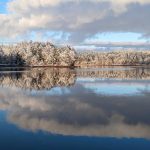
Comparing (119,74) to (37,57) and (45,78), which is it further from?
(37,57)

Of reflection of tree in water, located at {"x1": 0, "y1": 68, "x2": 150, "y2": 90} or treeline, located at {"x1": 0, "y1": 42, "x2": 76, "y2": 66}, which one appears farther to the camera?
treeline, located at {"x1": 0, "y1": 42, "x2": 76, "y2": 66}

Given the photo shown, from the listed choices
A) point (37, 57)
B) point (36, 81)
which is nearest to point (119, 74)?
point (36, 81)

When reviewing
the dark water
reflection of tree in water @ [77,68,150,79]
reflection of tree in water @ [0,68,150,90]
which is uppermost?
the dark water

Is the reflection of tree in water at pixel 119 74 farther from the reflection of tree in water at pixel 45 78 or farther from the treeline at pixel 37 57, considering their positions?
the treeline at pixel 37 57

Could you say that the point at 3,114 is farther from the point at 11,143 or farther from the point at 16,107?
the point at 11,143

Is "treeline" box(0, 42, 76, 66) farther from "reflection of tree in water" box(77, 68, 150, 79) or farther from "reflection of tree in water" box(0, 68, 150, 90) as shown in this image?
"reflection of tree in water" box(0, 68, 150, 90)

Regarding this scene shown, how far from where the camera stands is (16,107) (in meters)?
24.1

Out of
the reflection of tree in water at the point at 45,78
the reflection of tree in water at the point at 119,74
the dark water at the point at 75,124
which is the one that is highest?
the dark water at the point at 75,124

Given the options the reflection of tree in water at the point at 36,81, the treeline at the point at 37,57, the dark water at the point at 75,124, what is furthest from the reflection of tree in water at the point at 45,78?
the treeline at the point at 37,57

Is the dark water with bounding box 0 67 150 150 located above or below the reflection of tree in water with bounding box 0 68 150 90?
above

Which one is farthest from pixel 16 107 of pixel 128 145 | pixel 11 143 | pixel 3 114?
pixel 128 145

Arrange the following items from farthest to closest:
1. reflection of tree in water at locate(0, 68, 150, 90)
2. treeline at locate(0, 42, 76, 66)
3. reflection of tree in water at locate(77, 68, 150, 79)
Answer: treeline at locate(0, 42, 76, 66) < reflection of tree in water at locate(77, 68, 150, 79) < reflection of tree in water at locate(0, 68, 150, 90)

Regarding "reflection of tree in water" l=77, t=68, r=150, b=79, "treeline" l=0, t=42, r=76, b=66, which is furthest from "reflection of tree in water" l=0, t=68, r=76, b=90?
"treeline" l=0, t=42, r=76, b=66

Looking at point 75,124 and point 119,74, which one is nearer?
point 75,124
